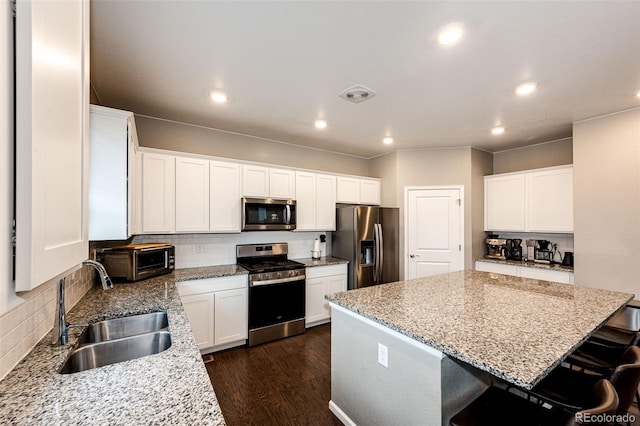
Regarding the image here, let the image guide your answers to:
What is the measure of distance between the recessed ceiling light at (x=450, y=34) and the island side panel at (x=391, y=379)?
6.04ft

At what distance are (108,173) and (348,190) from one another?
318 centimetres

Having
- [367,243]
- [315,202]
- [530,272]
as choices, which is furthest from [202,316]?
[530,272]

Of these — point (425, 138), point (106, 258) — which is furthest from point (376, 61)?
point (106, 258)

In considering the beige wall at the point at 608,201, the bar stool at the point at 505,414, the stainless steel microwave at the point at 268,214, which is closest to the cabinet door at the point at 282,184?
the stainless steel microwave at the point at 268,214

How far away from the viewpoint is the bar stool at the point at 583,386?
4.06ft

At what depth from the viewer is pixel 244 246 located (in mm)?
3754

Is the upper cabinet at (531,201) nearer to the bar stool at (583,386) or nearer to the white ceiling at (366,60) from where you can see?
the white ceiling at (366,60)

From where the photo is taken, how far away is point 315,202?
13.6ft

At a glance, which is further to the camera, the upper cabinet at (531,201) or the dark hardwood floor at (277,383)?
the upper cabinet at (531,201)

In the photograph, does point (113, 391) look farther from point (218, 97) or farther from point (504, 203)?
point (504, 203)

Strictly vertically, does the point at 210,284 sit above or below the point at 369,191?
below

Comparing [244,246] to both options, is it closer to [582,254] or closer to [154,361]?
[154,361]

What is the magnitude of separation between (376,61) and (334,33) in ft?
1.45

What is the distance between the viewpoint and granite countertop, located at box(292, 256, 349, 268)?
3855 millimetres
